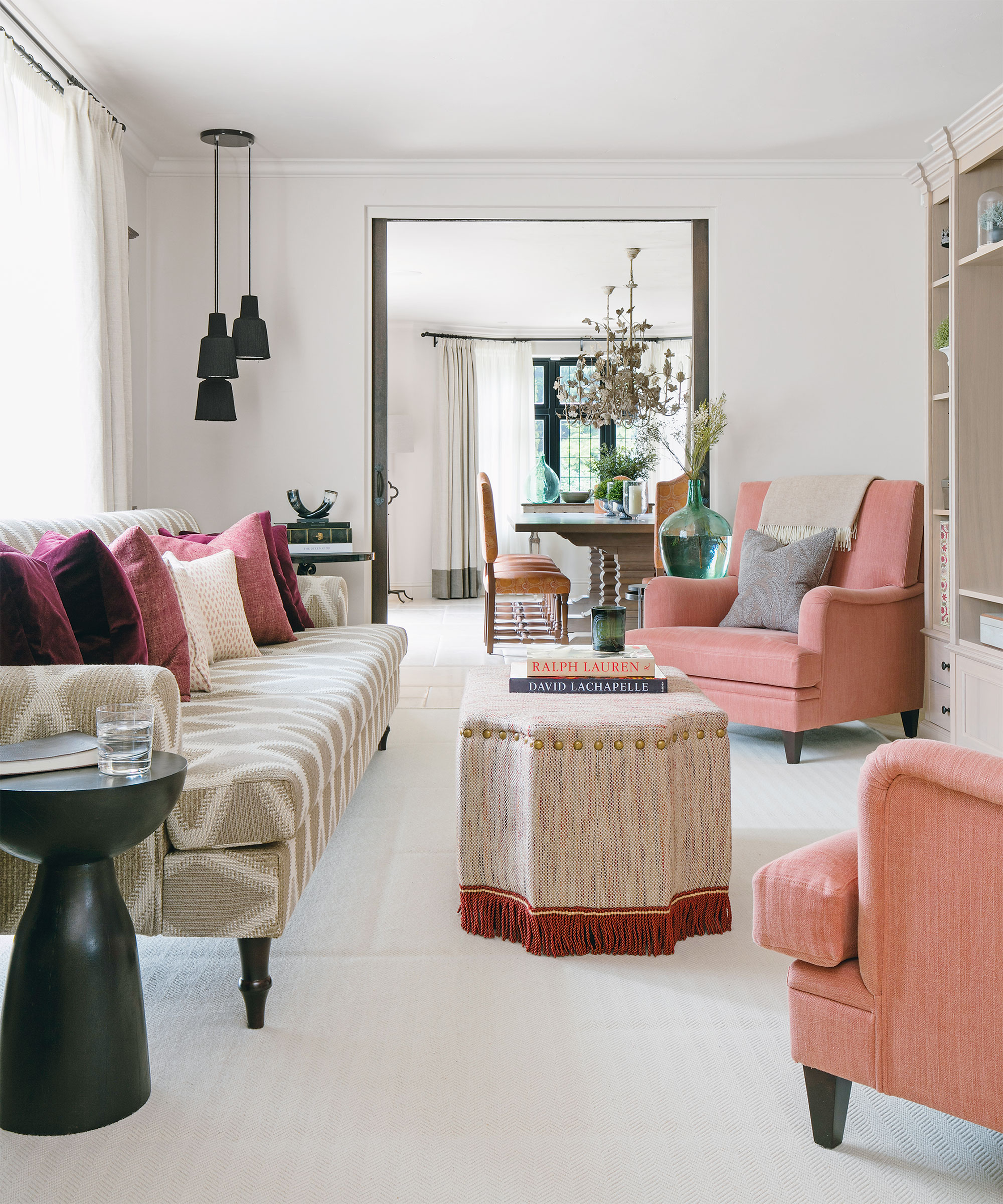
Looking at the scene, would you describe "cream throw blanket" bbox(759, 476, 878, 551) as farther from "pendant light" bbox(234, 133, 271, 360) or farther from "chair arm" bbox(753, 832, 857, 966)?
"chair arm" bbox(753, 832, 857, 966)

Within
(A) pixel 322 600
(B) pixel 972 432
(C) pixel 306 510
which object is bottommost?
(A) pixel 322 600

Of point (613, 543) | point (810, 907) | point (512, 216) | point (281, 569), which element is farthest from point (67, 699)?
point (613, 543)

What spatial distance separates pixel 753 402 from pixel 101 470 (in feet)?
9.78

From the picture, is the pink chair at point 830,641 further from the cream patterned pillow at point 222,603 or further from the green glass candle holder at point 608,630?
the cream patterned pillow at point 222,603

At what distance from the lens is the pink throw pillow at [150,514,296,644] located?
9.78 ft

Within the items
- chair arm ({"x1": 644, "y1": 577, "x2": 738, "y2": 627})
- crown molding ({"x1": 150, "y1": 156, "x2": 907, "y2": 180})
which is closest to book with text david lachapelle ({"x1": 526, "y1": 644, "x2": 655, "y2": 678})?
chair arm ({"x1": 644, "y1": 577, "x2": 738, "y2": 627})

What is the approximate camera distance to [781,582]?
3.81 m

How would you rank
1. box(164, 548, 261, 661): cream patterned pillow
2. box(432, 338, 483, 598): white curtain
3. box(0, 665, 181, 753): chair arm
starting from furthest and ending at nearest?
box(432, 338, 483, 598): white curtain → box(164, 548, 261, 661): cream patterned pillow → box(0, 665, 181, 753): chair arm

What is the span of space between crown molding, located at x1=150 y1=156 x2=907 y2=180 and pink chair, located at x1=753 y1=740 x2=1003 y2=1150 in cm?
411

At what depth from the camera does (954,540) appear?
3461mm

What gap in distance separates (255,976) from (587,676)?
962 millimetres

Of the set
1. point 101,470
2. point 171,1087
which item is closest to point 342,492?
point 101,470

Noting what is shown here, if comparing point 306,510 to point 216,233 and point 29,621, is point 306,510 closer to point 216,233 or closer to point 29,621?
point 216,233

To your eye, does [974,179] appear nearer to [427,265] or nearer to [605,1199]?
[605,1199]
